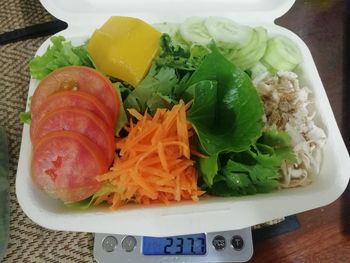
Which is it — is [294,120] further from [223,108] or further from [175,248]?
[175,248]

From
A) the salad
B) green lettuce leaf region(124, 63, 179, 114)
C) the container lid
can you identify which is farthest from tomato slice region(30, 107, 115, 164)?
the container lid

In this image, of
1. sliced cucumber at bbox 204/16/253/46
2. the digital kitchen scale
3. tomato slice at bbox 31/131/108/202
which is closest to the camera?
tomato slice at bbox 31/131/108/202

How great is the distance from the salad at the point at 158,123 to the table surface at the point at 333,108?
16cm

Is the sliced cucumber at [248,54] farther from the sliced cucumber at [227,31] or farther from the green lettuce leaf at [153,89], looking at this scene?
the green lettuce leaf at [153,89]

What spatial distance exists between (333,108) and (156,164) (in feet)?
1.91

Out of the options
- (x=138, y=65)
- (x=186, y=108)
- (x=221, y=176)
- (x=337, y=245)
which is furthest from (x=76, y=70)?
(x=337, y=245)

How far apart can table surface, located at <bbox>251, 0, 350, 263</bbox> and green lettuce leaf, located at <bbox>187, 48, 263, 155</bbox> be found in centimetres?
28

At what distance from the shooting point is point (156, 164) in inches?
27.8

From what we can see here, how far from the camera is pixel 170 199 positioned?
73 centimetres

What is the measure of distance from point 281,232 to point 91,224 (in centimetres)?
42

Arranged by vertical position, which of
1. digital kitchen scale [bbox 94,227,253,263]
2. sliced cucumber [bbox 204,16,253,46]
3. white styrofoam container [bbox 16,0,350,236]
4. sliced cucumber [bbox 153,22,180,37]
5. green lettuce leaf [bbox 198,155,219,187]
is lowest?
digital kitchen scale [bbox 94,227,253,263]

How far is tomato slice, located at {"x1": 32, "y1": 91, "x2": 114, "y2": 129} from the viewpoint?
0.71 meters

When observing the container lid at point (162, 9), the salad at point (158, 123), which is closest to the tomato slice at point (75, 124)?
the salad at point (158, 123)

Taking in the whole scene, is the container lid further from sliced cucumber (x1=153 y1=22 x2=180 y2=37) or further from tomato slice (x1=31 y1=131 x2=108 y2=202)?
tomato slice (x1=31 y1=131 x2=108 y2=202)
